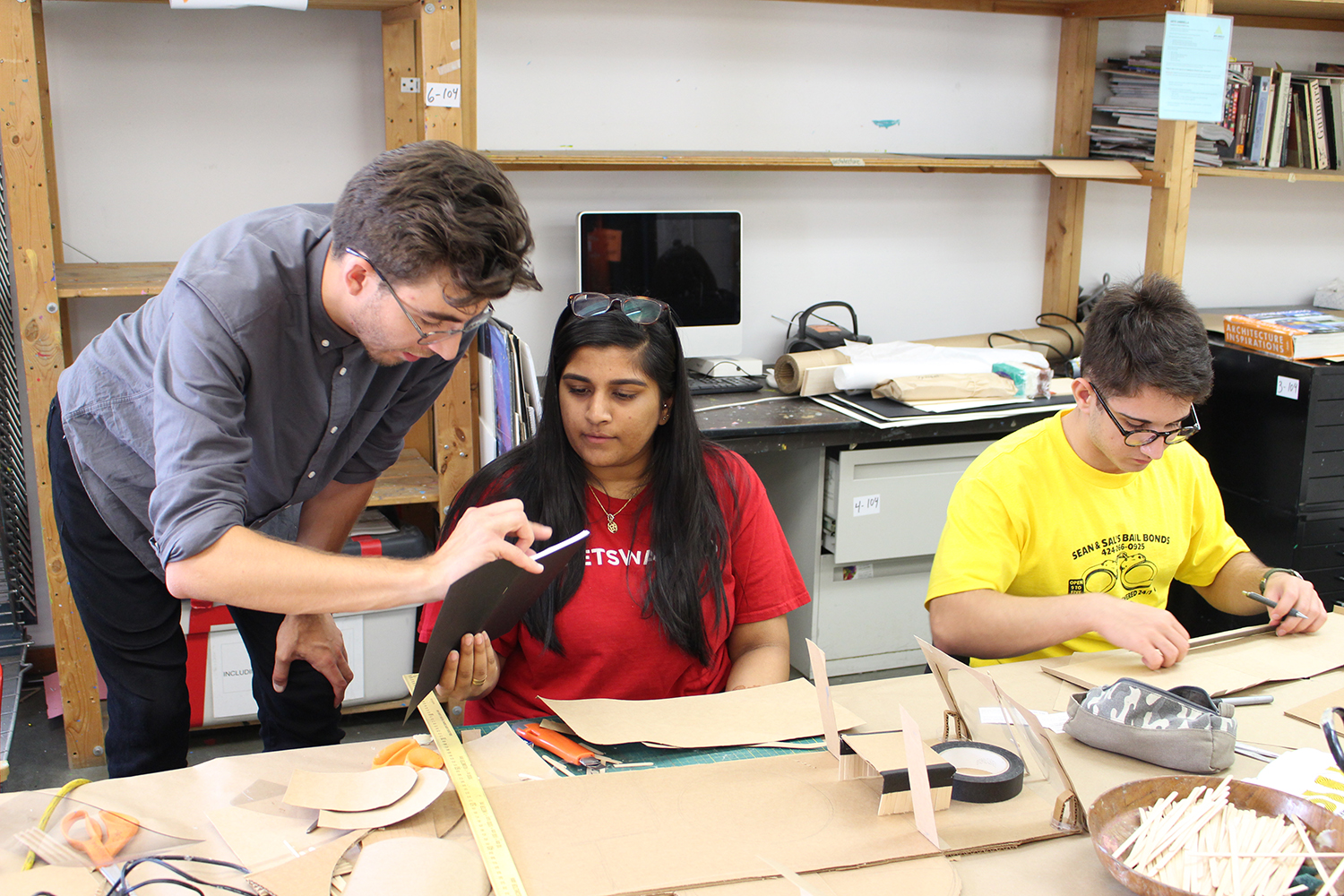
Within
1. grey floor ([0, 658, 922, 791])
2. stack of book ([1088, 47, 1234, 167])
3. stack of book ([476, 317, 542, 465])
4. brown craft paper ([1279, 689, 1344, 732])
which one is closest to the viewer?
brown craft paper ([1279, 689, 1344, 732])

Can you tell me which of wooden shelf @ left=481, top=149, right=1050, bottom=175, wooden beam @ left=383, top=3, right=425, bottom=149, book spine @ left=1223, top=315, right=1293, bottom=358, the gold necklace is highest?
wooden beam @ left=383, top=3, right=425, bottom=149

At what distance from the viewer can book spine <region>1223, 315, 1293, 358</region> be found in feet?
8.93

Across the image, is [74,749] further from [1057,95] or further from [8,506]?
[1057,95]

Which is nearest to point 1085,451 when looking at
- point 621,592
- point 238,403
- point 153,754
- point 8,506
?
point 621,592

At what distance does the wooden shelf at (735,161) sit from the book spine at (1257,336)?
27.1 inches

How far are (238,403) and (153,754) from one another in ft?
2.30

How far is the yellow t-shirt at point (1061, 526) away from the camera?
5.16 ft

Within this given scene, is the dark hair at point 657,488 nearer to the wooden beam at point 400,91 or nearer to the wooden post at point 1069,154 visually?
the wooden beam at point 400,91

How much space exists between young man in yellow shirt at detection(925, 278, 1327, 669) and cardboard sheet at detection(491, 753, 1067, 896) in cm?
44

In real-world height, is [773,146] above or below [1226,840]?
above

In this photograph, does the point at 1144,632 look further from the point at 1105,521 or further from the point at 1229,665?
the point at 1105,521

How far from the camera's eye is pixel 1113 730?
1199 mm

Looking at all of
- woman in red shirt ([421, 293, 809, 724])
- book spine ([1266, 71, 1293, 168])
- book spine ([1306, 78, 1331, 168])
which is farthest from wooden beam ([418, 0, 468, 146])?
book spine ([1306, 78, 1331, 168])

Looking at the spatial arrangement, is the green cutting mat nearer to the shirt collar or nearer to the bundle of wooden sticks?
the bundle of wooden sticks
